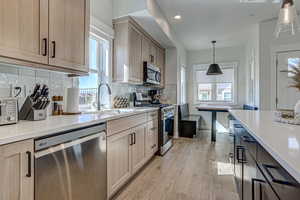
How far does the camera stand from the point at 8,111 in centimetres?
133

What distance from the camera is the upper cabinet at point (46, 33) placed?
1338 mm

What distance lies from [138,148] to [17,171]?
1.76m

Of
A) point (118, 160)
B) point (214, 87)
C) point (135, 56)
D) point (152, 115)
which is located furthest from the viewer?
point (214, 87)

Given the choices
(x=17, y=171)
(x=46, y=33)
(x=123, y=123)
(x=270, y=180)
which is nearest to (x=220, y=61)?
(x=123, y=123)

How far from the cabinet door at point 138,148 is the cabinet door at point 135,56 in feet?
3.28

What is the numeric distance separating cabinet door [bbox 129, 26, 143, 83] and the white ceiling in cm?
72

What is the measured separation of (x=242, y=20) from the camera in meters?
4.11

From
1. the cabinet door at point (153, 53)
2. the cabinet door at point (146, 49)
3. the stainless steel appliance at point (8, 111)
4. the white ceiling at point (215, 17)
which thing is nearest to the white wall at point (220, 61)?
the white ceiling at point (215, 17)

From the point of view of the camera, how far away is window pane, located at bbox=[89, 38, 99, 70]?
2.77m

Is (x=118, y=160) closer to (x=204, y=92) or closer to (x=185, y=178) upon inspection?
(x=185, y=178)

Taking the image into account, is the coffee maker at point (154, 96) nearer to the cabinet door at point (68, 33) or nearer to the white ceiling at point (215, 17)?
the white ceiling at point (215, 17)

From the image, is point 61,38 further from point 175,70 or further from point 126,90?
point 175,70

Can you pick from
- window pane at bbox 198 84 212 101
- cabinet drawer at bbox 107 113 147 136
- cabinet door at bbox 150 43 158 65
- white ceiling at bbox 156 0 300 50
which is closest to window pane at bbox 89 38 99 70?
cabinet drawer at bbox 107 113 147 136

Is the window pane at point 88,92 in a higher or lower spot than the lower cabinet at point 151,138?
higher
